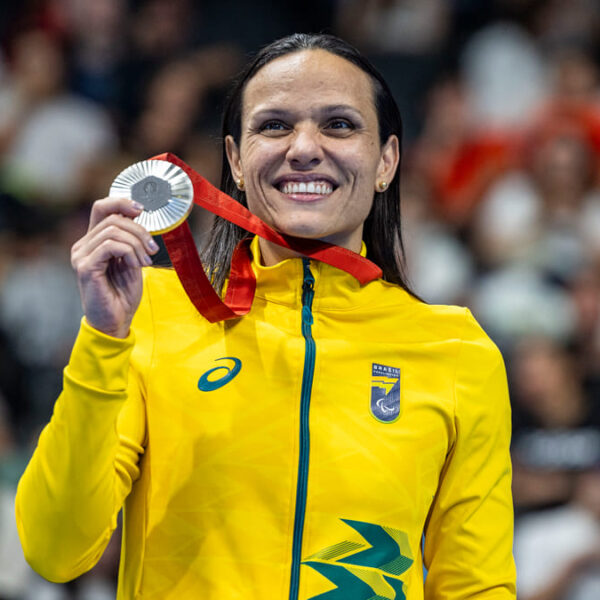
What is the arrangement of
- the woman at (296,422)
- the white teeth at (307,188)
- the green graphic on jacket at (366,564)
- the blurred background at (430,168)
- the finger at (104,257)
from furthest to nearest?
the blurred background at (430,168)
the white teeth at (307,188)
the green graphic on jacket at (366,564)
the woman at (296,422)
the finger at (104,257)

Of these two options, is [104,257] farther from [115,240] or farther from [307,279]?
[307,279]

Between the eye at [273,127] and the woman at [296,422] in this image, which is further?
the eye at [273,127]

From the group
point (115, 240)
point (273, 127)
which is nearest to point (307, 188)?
point (273, 127)

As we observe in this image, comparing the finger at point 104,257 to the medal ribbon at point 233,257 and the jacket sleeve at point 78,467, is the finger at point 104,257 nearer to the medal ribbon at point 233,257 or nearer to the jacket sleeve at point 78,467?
the jacket sleeve at point 78,467

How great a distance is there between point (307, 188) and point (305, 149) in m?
0.07

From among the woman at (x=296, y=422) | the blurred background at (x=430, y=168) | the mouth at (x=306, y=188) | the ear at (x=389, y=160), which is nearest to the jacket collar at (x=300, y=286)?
the woman at (x=296, y=422)

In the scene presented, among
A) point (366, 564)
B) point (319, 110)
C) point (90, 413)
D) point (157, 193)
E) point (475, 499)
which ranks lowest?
point (366, 564)

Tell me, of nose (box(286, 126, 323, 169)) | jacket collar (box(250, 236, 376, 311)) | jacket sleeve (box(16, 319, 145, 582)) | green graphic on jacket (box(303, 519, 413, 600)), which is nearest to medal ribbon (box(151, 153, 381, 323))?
jacket collar (box(250, 236, 376, 311))

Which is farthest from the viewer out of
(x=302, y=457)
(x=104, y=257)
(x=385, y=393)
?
(x=385, y=393)

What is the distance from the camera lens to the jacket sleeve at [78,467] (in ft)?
5.21

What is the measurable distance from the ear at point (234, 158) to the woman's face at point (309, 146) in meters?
0.06

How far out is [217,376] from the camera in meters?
1.85

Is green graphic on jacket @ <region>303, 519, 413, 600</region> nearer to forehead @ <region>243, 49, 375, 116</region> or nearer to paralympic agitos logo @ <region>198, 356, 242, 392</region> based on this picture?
paralympic agitos logo @ <region>198, 356, 242, 392</region>

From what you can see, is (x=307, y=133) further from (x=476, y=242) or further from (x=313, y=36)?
(x=476, y=242)
